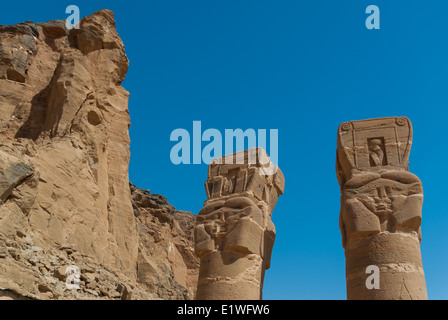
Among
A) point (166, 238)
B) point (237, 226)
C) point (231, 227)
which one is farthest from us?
point (166, 238)

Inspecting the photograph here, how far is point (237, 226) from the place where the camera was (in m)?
11.3

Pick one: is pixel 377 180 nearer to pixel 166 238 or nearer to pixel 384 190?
pixel 384 190

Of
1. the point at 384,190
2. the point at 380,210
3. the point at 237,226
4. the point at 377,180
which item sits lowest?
the point at 380,210

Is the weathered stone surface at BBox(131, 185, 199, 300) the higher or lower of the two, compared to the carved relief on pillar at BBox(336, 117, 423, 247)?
higher

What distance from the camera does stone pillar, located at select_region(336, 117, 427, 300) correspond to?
934 cm

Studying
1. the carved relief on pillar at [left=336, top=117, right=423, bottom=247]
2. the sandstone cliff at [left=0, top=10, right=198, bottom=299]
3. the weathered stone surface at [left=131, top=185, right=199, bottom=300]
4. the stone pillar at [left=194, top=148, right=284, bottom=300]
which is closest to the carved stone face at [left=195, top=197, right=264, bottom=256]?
the stone pillar at [left=194, top=148, right=284, bottom=300]

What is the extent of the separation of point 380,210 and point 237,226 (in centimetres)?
293

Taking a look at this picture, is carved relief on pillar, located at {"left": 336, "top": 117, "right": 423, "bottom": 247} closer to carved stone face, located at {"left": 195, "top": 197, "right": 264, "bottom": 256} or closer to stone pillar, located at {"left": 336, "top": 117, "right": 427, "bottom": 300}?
stone pillar, located at {"left": 336, "top": 117, "right": 427, "bottom": 300}

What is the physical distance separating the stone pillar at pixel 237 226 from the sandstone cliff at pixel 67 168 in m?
2.91

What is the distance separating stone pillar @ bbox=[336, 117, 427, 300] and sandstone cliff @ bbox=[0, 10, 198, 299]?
5.90 metres

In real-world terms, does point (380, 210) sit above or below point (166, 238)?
below

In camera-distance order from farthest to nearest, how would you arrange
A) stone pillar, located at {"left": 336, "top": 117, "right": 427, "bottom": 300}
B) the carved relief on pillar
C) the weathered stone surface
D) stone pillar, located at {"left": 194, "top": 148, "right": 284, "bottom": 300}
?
1. the weathered stone surface
2. stone pillar, located at {"left": 194, "top": 148, "right": 284, "bottom": 300}
3. the carved relief on pillar
4. stone pillar, located at {"left": 336, "top": 117, "right": 427, "bottom": 300}

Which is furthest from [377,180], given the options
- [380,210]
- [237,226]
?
[237,226]
